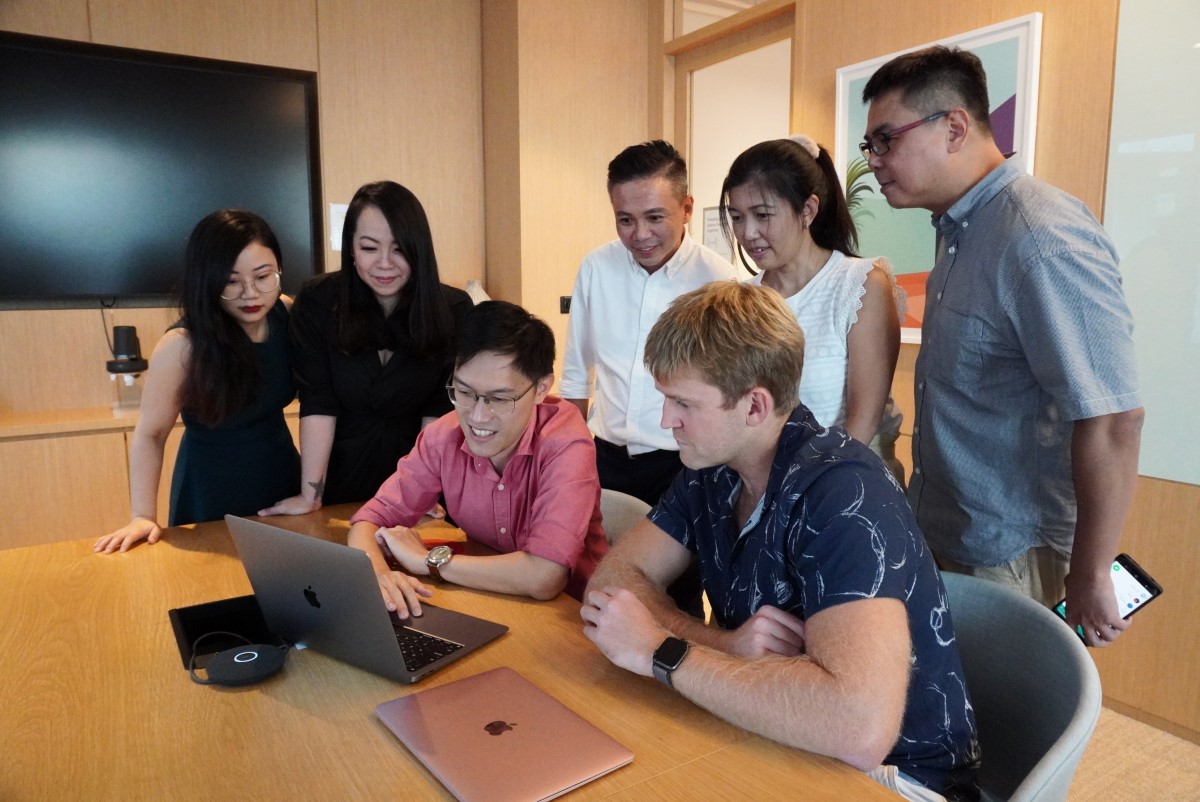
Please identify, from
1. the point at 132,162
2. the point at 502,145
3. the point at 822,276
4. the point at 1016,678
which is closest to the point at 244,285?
the point at 822,276

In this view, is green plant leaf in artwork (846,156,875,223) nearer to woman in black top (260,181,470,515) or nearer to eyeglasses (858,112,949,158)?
eyeglasses (858,112,949,158)

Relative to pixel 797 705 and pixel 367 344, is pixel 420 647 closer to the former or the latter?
pixel 797 705

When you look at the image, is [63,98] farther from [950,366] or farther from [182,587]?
[950,366]

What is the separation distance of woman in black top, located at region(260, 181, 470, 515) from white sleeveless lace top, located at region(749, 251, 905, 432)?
0.93 m

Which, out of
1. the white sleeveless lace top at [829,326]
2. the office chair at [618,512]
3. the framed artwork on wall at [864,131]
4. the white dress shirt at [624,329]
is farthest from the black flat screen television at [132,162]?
the white sleeveless lace top at [829,326]

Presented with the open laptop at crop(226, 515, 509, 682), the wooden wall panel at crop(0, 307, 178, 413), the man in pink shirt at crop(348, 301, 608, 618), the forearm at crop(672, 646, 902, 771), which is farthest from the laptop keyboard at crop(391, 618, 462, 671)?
the wooden wall panel at crop(0, 307, 178, 413)

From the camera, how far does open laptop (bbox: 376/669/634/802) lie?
898mm

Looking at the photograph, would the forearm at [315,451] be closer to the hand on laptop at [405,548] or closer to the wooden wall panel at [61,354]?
the hand on laptop at [405,548]

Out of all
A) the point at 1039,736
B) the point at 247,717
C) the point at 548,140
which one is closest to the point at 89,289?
the point at 548,140

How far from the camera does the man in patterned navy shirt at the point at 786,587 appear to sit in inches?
38.4

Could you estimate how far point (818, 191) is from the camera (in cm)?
182

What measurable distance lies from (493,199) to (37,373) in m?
2.17

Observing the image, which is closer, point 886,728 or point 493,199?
point 886,728

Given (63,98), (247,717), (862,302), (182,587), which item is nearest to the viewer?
(247,717)
